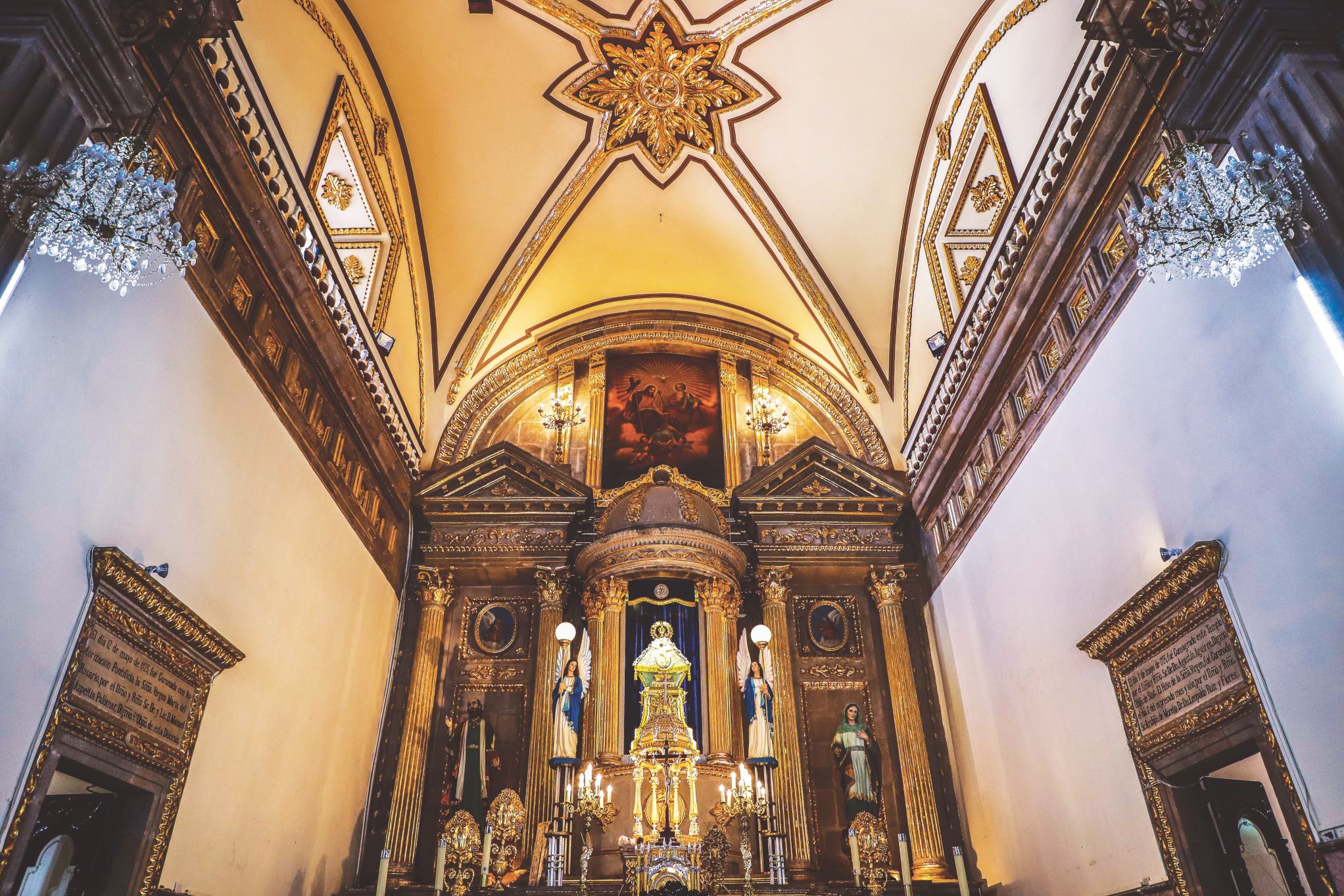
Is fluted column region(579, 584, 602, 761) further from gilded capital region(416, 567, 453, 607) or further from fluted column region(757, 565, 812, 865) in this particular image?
fluted column region(757, 565, 812, 865)

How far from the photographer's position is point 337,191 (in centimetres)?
973

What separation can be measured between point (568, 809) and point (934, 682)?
4.68m

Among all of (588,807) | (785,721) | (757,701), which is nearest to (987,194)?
(757,701)

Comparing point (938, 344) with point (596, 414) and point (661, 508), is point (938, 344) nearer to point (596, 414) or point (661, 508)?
point (661, 508)

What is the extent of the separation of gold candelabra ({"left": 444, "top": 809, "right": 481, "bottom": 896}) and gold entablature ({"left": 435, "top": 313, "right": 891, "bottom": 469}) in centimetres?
499

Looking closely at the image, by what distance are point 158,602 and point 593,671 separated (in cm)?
544

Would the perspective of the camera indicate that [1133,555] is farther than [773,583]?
No

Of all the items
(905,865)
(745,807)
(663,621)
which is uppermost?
(663,621)

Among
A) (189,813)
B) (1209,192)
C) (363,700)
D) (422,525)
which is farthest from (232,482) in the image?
(1209,192)

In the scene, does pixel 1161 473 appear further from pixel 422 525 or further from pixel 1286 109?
pixel 422 525

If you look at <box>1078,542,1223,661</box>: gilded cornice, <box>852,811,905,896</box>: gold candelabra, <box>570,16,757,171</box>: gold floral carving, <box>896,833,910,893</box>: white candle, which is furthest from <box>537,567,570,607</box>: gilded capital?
<box>1078,542,1223,661</box>: gilded cornice

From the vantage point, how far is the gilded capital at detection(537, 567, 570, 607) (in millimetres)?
11047

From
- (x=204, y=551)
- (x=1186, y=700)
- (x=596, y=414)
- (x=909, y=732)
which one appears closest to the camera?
(x=1186, y=700)

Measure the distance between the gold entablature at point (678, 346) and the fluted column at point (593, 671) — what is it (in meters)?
3.10
